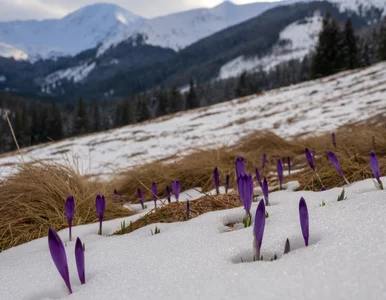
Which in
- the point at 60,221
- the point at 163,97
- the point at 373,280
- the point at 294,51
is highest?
the point at 294,51

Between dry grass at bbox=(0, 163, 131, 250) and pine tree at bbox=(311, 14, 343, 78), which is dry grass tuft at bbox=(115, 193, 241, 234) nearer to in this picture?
dry grass at bbox=(0, 163, 131, 250)

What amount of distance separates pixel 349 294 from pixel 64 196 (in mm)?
2148

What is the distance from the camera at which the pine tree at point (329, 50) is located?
34312 millimetres

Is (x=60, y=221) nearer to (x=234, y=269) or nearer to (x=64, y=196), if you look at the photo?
(x=64, y=196)

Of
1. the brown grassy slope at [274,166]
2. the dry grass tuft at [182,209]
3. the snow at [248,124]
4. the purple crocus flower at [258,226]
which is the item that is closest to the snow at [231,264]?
the purple crocus flower at [258,226]

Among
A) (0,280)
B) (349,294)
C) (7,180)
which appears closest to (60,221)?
(7,180)

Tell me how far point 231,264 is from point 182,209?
3.45 ft

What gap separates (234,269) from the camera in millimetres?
991

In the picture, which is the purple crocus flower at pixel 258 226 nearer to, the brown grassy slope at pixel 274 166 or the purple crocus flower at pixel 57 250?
the purple crocus flower at pixel 57 250

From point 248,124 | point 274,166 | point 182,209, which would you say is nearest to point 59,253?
point 182,209

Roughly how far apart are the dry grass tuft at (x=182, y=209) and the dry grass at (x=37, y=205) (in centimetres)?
46

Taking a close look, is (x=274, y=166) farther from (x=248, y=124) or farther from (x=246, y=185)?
(x=248, y=124)

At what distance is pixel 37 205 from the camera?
2396mm

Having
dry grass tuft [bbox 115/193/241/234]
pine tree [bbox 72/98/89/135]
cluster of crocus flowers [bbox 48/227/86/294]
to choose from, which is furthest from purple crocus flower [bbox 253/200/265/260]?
pine tree [bbox 72/98/89/135]
